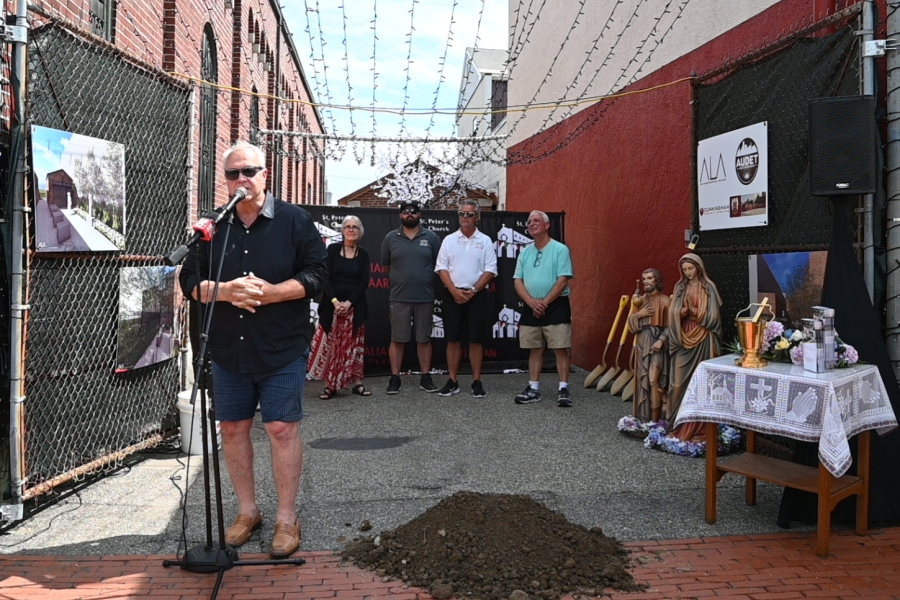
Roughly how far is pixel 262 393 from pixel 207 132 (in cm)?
687

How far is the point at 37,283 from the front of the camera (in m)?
4.29

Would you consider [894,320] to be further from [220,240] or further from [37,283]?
[37,283]

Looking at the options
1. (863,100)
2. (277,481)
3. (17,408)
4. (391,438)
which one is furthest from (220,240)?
(863,100)

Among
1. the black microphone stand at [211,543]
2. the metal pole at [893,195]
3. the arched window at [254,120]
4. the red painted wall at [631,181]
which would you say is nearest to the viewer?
the black microphone stand at [211,543]

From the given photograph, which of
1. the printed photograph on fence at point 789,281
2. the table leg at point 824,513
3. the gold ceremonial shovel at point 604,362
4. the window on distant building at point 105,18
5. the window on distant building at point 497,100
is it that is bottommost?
the table leg at point 824,513

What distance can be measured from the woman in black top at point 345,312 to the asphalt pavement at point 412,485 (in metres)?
0.98

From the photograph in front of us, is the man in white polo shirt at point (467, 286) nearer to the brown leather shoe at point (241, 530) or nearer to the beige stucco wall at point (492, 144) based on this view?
the brown leather shoe at point (241, 530)

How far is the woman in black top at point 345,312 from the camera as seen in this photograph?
26.0 ft

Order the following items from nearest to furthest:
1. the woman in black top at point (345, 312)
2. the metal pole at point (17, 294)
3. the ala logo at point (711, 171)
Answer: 1. the metal pole at point (17, 294)
2. the ala logo at point (711, 171)
3. the woman in black top at point (345, 312)

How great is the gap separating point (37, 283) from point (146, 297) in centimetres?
115

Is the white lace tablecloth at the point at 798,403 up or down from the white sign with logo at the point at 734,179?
down

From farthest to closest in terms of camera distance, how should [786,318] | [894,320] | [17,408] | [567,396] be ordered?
1. [567,396]
2. [786,318]
3. [894,320]
4. [17,408]

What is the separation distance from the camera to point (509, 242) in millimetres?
9617

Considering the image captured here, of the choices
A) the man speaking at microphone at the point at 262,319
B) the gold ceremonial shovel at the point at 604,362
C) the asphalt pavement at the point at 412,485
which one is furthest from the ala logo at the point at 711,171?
the man speaking at microphone at the point at 262,319
